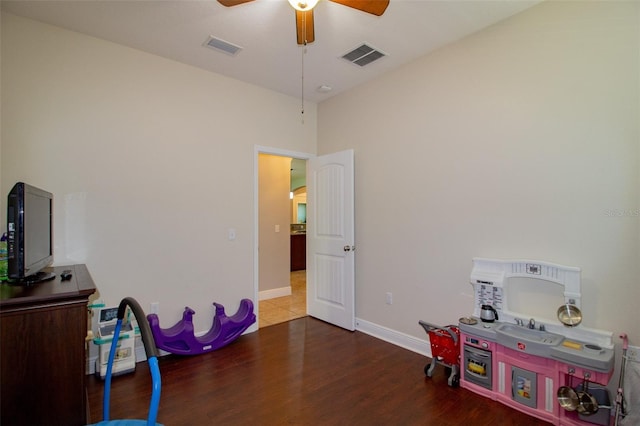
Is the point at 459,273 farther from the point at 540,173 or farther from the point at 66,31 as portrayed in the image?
the point at 66,31

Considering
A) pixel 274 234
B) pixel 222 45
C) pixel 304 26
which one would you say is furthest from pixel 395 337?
pixel 222 45

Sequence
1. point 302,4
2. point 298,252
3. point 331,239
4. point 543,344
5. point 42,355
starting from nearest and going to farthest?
point 42,355 → point 302,4 → point 543,344 → point 331,239 → point 298,252

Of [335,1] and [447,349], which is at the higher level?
[335,1]

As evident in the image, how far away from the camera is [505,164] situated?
259 cm

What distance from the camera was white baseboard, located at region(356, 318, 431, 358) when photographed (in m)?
3.09

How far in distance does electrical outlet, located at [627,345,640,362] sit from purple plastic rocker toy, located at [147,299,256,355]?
A: 119 inches

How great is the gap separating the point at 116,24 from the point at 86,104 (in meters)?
0.72

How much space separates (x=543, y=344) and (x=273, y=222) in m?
4.02

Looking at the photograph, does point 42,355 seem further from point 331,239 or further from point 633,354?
point 633,354

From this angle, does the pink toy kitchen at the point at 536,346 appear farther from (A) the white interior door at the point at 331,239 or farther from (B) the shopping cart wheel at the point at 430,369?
(A) the white interior door at the point at 331,239

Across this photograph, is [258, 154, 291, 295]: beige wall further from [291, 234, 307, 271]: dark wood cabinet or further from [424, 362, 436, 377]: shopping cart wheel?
[424, 362, 436, 377]: shopping cart wheel

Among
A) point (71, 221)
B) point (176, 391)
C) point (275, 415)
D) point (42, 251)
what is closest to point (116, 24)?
point (71, 221)

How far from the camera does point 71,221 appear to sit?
2666 millimetres

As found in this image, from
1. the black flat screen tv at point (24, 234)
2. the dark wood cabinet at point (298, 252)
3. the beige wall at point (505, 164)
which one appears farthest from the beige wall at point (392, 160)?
the dark wood cabinet at point (298, 252)
